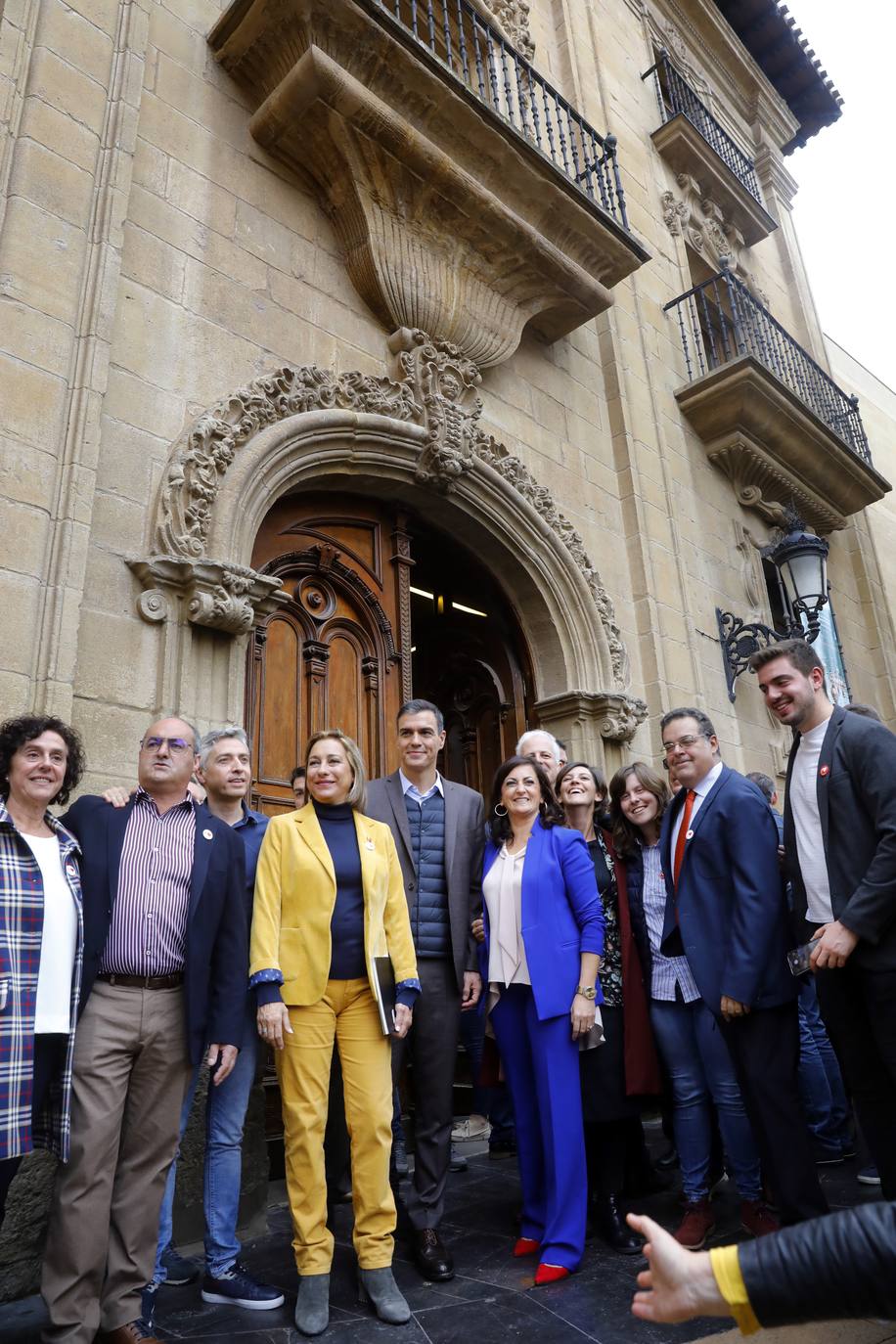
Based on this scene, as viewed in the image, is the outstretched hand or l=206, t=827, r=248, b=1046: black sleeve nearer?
the outstretched hand

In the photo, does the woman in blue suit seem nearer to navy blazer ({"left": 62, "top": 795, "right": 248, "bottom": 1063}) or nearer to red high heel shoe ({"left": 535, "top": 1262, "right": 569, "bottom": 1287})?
red high heel shoe ({"left": 535, "top": 1262, "right": 569, "bottom": 1287})

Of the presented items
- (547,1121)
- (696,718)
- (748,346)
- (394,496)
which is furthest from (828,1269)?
(748,346)

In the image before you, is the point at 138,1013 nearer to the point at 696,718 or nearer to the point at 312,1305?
the point at 312,1305

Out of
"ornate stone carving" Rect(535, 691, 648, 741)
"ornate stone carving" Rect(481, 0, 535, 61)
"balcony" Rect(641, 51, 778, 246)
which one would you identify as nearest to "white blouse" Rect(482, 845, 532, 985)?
"ornate stone carving" Rect(535, 691, 648, 741)

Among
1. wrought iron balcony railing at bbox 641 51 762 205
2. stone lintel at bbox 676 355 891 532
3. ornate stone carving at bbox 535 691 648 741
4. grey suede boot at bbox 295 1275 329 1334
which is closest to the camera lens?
grey suede boot at bbox 295 1275 329 1334

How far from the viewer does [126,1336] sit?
94.6 inches

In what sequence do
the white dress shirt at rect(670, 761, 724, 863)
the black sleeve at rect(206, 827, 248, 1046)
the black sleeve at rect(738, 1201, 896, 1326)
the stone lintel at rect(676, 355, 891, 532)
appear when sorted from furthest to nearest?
the stone lintel at rect(676, 355, 891, 532) → the white dress shirt at rect(670, 761, 724, 863) → the black sleeve at rect(206, 827, 248, 1046) → the black sleeve at rect(738, 1201, 896, 1326)

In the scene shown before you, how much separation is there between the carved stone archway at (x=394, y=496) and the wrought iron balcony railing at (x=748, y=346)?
3.60 m

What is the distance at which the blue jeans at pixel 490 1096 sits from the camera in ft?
14.2

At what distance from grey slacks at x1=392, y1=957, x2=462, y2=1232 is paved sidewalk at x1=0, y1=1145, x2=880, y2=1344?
0.23 metres

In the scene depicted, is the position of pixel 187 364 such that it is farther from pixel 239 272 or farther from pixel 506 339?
Result: pixel 506 339

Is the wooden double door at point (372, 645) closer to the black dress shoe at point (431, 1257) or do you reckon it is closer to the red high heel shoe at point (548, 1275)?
the black dress shoe at point (431, 1257)

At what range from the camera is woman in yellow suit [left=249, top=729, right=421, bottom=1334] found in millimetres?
2715

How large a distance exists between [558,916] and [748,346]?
7505 millimetres
